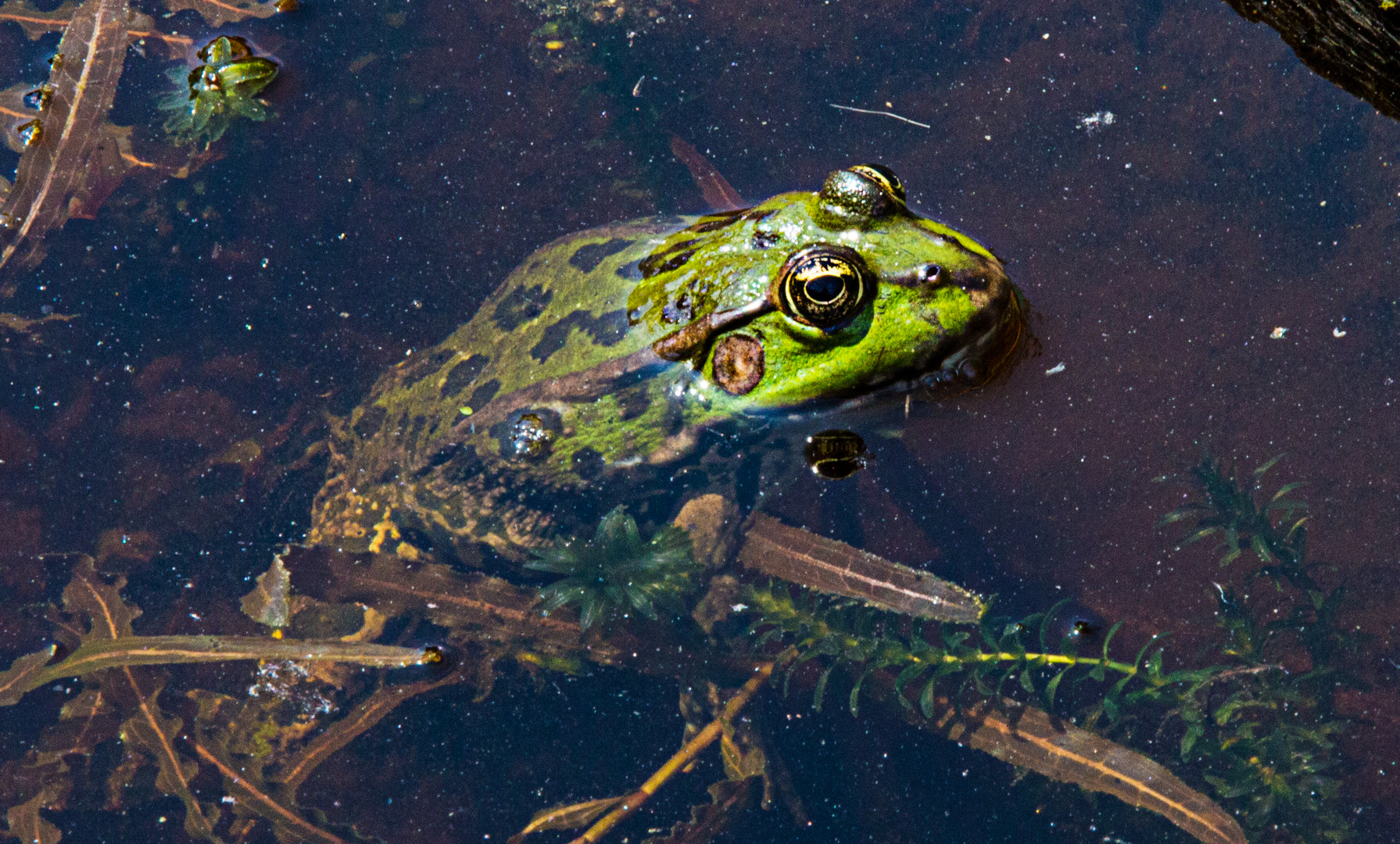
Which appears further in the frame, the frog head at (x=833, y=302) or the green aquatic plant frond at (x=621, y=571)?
the green aquatic plant frond at (x=621, y=571)

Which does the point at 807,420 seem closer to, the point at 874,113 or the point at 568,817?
the point at 874,113

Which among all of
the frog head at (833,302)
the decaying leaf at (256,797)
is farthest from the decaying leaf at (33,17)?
the decaying leaf at (256,797)

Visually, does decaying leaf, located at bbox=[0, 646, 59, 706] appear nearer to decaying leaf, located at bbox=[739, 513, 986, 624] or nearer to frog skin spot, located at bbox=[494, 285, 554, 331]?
frog skin spot, located at bbox=[494, 285, 554, 331]

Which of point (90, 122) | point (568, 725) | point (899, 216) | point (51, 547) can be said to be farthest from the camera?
point (90, 122)

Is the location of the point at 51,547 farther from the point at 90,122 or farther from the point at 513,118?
the point at 513,118

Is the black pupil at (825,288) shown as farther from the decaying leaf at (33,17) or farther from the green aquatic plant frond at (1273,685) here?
the decaying leaf at (33,17)

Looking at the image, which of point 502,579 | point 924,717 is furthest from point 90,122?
point 924,717
